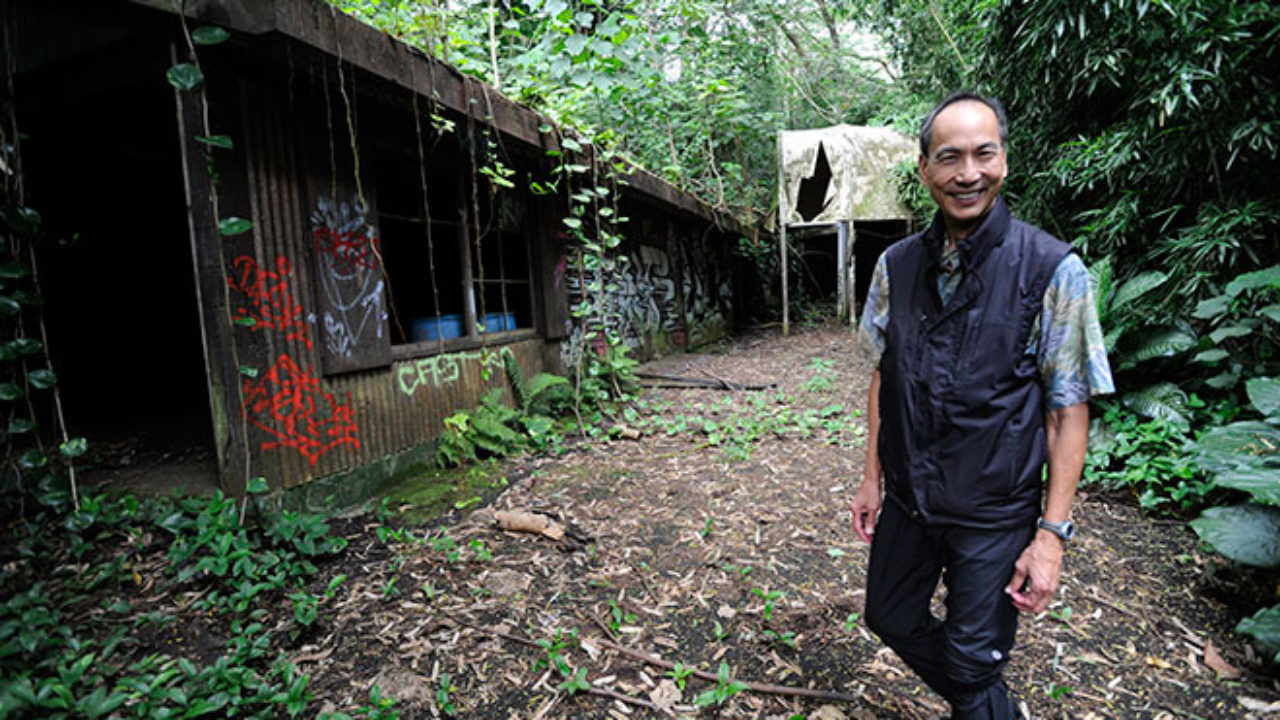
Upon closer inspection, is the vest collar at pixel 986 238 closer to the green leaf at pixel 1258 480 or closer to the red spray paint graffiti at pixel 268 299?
the green leaf at pixel 1258 480

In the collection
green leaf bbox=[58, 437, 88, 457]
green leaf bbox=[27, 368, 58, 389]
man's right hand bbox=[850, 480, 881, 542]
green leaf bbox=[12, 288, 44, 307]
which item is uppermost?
green leaf bbox=[12, 288, 44, 307]

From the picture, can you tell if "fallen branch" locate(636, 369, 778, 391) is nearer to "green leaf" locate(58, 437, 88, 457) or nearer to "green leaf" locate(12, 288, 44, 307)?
"green leaf" locate(58, 437, 88, 457)

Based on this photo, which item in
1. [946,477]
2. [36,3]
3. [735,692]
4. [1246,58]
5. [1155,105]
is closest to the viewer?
[946,477]

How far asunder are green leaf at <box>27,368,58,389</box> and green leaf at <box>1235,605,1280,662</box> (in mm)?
5510

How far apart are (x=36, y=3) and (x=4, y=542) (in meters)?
2.85

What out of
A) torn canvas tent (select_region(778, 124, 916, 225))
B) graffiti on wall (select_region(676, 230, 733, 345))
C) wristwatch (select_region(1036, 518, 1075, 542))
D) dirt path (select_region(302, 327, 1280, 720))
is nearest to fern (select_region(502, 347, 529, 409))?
dirt path (select_region(302, 327, 1280, 720))

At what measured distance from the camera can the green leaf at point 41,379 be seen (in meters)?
2.65

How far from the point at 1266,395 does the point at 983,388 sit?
2.90 metres

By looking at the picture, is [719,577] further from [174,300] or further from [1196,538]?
[174,300]

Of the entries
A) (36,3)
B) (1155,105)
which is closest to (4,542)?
(36,3)

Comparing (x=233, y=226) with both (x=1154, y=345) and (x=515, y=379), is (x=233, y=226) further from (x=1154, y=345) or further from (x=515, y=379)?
(x=1154, y=345)

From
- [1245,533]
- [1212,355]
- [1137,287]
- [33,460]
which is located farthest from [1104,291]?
[33,460]

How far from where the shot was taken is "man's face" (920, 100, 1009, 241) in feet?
5.06

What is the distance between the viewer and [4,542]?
2.68m
